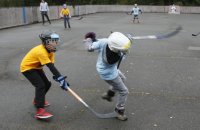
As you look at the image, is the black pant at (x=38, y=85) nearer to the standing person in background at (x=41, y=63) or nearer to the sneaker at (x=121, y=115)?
the standing person in background at (x=41, y=63)

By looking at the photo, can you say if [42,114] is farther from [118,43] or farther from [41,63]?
[118,43]

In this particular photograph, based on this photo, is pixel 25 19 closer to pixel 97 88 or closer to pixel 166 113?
pixel 97 88

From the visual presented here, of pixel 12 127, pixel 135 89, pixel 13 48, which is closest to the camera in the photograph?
pixel 12 127

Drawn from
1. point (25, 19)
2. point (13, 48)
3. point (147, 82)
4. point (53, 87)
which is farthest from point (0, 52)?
point (25, 19)

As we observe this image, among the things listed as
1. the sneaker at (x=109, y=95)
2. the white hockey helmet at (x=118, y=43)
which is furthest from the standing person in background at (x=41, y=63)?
the sneaker at (x=109, y=95)

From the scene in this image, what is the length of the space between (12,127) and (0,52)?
22.9 feet

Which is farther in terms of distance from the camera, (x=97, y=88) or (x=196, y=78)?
(x=196, y=78)

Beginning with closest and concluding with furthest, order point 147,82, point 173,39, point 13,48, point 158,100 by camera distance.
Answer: point 158,100 → point 147,82 → point 13,48 → point 173,39

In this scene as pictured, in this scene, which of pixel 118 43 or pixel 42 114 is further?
pixel 42 114

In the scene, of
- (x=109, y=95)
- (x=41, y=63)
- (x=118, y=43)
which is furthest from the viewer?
(x=109, y=95)

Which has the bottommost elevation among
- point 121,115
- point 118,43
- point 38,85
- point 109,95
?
point 121,115

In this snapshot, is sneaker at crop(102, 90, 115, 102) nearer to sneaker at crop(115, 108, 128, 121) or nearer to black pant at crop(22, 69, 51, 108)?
sneaker at crop(115, 108, 128, 121)

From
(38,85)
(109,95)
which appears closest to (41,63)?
(38,85)

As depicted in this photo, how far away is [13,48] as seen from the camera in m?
12.3
